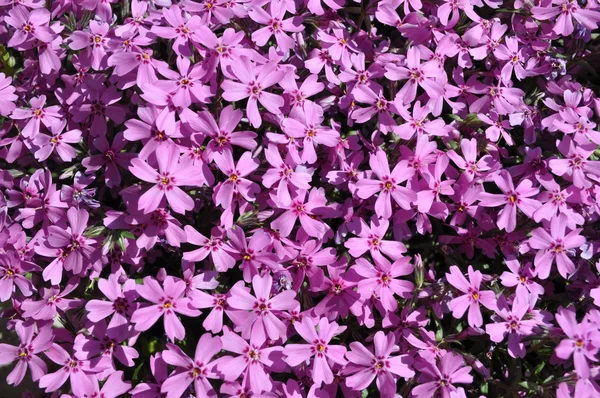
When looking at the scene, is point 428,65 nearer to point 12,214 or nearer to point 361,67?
point 361,67

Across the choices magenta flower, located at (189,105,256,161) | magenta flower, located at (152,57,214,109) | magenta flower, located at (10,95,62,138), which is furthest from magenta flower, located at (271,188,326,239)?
magenta flower, located at (10,95,62,138)

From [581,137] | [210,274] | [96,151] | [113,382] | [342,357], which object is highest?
[581,137]

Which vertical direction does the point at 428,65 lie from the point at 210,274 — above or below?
above

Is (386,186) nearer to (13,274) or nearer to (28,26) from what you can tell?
(13,274)

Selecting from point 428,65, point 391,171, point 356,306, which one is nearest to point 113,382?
point 356,306

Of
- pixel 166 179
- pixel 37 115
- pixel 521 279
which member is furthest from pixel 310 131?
pixel 37 115

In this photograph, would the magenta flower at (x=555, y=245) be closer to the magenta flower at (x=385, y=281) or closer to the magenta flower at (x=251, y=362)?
the magenta flower at (x=385, y=281)

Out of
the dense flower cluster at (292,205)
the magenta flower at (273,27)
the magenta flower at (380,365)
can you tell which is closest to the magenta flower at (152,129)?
the dense flower cluster at (292,205)
